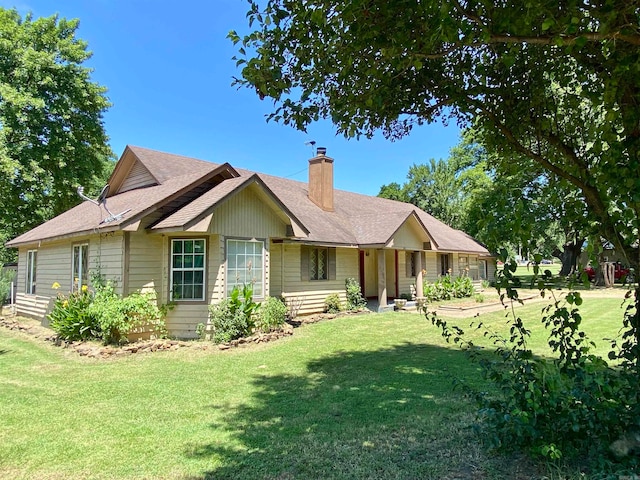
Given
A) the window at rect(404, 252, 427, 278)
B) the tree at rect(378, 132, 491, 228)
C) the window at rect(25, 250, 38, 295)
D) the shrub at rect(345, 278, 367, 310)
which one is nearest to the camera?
the window at rect(25, 250, 38, 295)

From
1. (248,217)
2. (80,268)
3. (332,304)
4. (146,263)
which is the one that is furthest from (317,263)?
(80,268)

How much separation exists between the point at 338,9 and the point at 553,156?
2.99m

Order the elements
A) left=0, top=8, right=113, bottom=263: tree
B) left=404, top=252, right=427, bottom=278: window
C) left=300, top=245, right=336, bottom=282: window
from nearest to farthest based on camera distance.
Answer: left=300, top=245, right=336, bottom=282: window < left=404, top=252, right=427, bottom=278: window < left=0, top=8, right=113, bottom=263: tree

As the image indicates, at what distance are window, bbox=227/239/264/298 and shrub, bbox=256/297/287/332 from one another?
396mm

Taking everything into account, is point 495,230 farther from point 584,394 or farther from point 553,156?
point 553,156

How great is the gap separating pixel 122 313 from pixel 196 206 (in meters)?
3.20

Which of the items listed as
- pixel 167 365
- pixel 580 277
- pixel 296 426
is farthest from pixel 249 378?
pixel 580 277

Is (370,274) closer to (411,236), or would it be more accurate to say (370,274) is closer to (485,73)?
(411,236)

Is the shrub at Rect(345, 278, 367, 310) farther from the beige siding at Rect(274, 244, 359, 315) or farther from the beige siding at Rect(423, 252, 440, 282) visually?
the beige siding at Rect(423, 252, 440, 282)

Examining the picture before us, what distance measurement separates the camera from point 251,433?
498 cm

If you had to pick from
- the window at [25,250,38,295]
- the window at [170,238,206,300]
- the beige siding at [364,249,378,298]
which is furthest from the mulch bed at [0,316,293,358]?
the beige siding at [364,249,378,298]

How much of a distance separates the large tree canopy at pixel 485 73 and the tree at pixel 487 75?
1 cm

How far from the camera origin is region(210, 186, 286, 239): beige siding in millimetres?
11516

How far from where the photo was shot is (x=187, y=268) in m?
11.5
